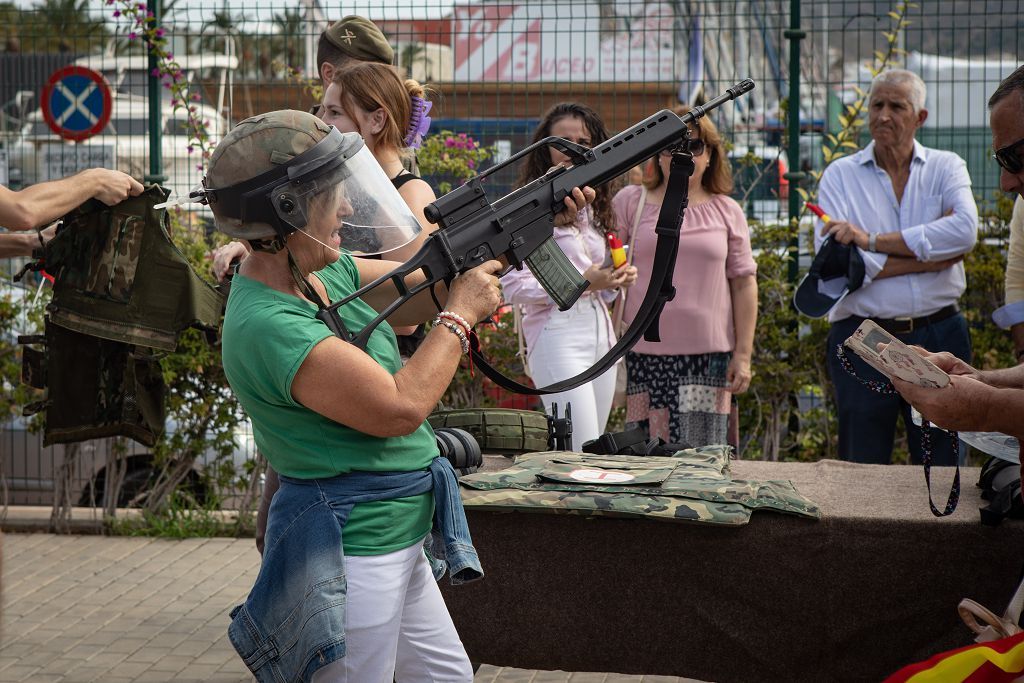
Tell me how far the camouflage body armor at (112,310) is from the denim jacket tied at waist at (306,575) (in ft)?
5.46

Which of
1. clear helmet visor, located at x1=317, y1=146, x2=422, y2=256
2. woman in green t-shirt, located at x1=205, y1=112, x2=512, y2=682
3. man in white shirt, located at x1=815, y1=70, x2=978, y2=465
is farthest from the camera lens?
man in white shirt, located at x1=815, y1=70, x2=978, y2=465

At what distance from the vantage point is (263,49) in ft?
25.3

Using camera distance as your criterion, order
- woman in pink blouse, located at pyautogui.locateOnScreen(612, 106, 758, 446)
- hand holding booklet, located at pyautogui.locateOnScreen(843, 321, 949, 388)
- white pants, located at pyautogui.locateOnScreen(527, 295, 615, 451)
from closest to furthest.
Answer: hand holding booklet, located at pyautogui.locateOnScreen(843, 321, 949, 388), white pants, located at pyautogui.locateOnScreen(527, 295, 615, 451), woman in pink blouse, located at pyautogui.locateOnScreen(612, 106, 758, 446)

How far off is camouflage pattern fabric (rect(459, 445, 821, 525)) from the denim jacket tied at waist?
2.60 ft

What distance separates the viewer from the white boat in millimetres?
7609

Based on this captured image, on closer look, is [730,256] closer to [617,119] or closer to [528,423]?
[528,423]

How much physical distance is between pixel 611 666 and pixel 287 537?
1.37 meters

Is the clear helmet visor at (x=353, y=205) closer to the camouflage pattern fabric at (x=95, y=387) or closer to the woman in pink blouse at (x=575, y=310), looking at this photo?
the camouflage pattern fabric at (x=95, y=387)

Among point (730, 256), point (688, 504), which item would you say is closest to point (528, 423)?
point (688, 504)

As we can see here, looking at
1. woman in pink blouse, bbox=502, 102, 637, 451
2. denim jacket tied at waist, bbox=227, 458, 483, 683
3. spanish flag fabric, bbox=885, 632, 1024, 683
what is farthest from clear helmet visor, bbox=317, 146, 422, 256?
woman in pink blouse, bbox=502, 102, 637, 451

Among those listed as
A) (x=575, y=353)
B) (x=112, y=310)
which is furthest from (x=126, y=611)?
(x=575, y=353)

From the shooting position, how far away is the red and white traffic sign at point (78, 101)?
7.69m

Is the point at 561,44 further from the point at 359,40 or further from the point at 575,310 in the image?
the point at 359,40

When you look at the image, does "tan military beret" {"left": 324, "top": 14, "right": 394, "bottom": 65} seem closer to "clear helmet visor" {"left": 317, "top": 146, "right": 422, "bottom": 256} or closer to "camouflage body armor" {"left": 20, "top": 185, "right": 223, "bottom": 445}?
"camouflage body armor" {"left": 20, "top": 185, "right": 223, "bottom": 445}
